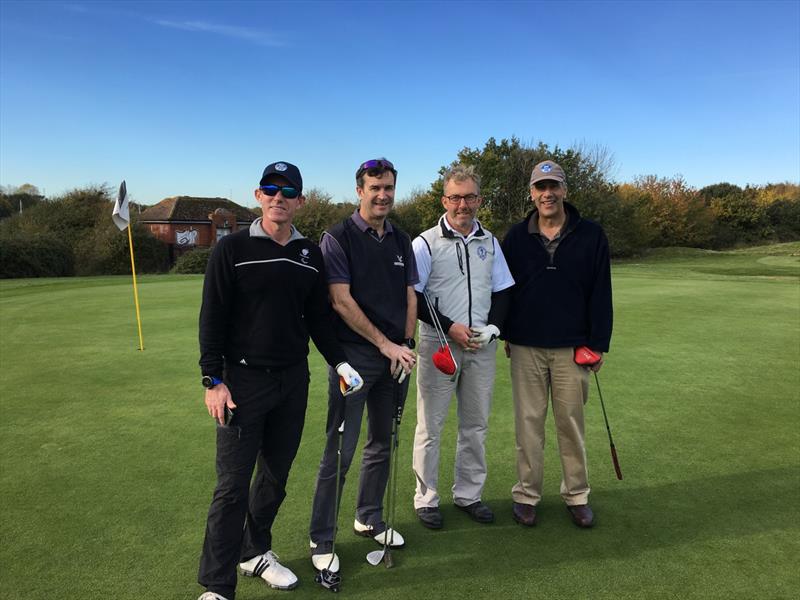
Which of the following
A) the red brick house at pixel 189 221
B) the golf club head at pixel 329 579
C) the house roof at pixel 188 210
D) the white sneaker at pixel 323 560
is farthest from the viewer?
the house roof at pixel 188 210

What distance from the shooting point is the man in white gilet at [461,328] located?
3.40 m

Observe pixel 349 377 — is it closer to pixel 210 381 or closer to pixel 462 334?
pixel 210 381

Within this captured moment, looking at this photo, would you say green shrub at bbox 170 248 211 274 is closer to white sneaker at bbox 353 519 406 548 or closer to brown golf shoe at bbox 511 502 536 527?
white sneaker at bbox 353 519 406 548

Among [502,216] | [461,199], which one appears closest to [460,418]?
[461,199]

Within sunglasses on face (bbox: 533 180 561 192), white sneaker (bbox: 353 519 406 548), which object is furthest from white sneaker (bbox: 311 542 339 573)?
sunglasses on face (bbox: 533 180 561 192)

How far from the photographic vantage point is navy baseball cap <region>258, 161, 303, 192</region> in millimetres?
2594

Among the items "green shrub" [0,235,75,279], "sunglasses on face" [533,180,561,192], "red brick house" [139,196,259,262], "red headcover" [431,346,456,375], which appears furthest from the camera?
"red brick house" [139,196,259,262]

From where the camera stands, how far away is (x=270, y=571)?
2.79m

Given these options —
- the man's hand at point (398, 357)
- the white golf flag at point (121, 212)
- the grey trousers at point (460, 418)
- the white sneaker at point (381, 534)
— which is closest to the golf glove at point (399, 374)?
the man's hand at point (398, 357)

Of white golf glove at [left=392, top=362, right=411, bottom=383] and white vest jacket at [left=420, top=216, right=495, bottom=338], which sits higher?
white vest jacket at [left=420, top=216, right=495, bottom=338]

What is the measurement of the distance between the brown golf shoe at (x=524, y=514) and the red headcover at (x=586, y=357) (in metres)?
0.98

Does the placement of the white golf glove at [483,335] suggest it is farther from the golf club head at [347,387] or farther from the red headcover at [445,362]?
the golf club head at [347,387]

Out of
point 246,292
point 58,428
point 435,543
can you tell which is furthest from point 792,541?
point 58,428

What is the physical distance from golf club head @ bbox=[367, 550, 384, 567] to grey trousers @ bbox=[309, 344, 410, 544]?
0.22 m
